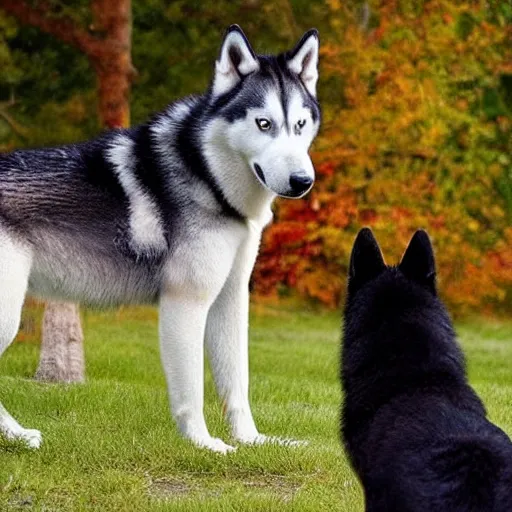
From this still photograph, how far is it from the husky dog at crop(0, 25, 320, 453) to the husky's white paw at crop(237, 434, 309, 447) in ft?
0.94

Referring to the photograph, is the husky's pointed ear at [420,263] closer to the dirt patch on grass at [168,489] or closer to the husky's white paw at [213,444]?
the dirt patch on grass at [168,489]

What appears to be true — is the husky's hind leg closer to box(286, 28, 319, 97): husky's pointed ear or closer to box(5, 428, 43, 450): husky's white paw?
box(5, 428, 43, 450): husky's white paw

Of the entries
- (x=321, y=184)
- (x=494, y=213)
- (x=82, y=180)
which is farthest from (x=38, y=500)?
(x=494, y=213)

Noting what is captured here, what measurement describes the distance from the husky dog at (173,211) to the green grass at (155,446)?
0.93 feet

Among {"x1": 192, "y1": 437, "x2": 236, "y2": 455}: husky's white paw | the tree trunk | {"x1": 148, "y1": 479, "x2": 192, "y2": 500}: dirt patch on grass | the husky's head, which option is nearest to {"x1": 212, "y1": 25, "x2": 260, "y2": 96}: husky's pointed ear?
the husky's head

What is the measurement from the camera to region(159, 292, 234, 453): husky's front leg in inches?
232

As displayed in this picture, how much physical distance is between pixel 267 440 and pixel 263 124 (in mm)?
1765

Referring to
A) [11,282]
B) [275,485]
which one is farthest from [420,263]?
[11,282]

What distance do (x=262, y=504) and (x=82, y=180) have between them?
207cm

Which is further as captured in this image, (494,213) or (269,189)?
(494,213)

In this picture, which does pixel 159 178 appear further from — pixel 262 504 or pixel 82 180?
pixel 262 504

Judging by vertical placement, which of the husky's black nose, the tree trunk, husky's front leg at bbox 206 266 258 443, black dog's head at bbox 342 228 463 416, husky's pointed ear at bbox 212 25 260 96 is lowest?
the tree trunk

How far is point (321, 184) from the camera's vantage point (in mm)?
12906

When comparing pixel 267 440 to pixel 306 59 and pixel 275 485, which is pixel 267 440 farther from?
pixel 306 59
